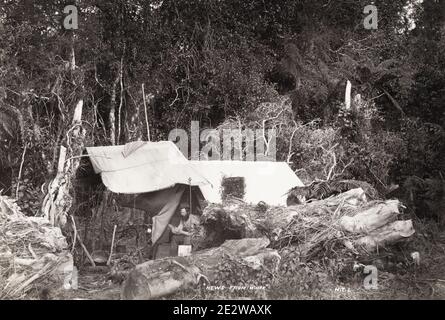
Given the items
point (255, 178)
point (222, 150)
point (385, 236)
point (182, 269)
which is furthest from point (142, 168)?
point (385, 236)

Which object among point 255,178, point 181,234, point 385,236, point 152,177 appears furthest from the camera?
point 255,178

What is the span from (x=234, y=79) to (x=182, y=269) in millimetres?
7550

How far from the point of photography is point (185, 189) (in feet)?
35.6

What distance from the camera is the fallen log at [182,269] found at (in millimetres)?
6969

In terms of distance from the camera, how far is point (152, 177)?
35.6ft

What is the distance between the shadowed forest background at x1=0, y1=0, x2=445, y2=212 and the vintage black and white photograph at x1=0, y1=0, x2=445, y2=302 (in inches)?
1.8

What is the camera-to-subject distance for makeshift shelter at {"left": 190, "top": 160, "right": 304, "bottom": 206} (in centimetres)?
1148

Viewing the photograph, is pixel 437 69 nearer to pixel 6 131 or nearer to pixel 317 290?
pixel 317 290

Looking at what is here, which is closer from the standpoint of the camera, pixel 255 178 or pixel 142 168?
pixel 142 168

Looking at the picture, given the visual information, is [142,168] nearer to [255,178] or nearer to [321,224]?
[255,178]

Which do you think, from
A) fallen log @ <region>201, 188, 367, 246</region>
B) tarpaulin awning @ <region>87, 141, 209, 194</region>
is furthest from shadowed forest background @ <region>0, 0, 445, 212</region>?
fallen log @ <region>201, 188, 367, 246</region>

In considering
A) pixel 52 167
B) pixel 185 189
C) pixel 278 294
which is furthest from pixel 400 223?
pixel 52 167

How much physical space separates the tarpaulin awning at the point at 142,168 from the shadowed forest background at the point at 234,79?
1264 millimetres

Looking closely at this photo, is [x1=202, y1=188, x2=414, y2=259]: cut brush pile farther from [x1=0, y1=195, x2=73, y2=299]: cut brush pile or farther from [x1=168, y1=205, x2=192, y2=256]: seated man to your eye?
[x1=0, y1=195, x2=73, y2=299]: cut brush pile
